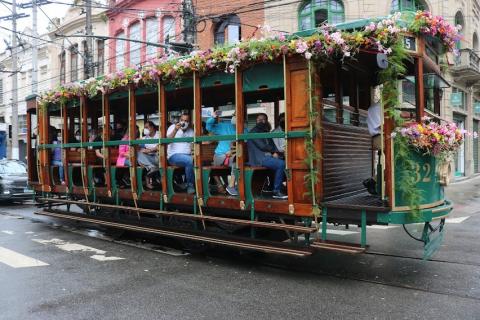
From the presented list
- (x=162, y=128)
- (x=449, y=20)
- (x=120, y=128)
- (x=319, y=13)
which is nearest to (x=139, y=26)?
(x=319, y=13)

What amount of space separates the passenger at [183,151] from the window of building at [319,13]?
41.9 ft

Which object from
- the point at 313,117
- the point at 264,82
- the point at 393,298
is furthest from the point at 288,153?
the point at 393,298

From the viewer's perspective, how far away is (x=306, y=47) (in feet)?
18.8

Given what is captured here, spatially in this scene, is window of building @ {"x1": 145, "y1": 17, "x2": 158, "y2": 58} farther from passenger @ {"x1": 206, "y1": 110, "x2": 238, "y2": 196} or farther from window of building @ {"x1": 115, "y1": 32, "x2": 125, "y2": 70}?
passenger @ {"x1": 206, "y1": 110, "x2": 238, "y2": 196}

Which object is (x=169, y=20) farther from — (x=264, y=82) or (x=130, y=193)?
(x=264, y=82)

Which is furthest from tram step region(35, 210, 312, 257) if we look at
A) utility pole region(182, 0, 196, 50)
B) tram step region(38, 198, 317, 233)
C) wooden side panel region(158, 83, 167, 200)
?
utility pole region(182, 0, 196, 50)

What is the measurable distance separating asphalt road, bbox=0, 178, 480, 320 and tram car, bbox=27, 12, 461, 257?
17.3 inches

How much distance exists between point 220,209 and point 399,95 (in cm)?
311

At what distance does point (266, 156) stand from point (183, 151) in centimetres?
162

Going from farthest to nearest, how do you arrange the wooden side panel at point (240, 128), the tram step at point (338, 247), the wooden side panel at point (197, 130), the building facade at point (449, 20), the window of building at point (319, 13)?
the window of building at point (319, 13) → the building facade at point (449, 20) → the wooden side panel at point (197, 130) → the wooden side panel at point (240, 128) → the tram step at point (338, 247)

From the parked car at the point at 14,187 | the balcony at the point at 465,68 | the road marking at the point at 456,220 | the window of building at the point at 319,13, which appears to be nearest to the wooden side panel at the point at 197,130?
the road marking at the point at 456,220

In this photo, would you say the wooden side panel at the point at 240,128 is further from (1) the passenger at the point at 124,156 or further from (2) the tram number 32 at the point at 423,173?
(1) the passenger at the point at 124,156

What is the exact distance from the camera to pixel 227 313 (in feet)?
15.7

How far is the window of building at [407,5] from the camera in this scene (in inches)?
750
